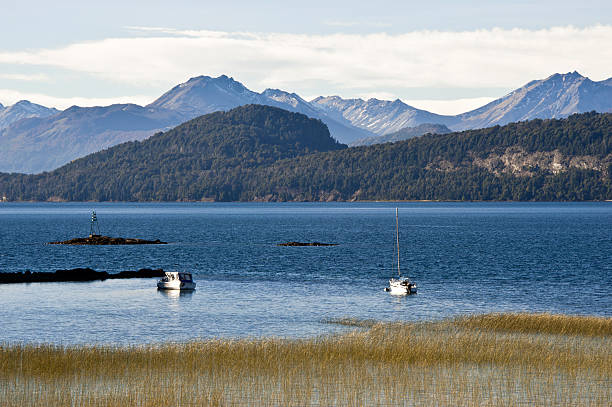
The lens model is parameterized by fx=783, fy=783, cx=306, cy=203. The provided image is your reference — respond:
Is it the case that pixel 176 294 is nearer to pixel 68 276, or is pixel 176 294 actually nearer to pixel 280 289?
pixel 280 289

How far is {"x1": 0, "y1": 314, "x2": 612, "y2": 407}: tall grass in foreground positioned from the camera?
31.4 meters

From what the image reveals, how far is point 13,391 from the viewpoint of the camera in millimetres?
32094

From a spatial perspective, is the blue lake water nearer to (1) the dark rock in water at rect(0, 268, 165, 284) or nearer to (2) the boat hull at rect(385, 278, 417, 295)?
(2) the boat hull at rect(385, 278, 417, 295)

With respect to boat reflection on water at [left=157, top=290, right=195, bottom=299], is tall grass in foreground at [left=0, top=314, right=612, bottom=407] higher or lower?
higher

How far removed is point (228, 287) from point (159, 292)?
24.6ft

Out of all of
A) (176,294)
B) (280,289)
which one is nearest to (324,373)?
(176,294)

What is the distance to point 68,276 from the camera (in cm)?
9019

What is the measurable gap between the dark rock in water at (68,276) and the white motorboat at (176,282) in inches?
540

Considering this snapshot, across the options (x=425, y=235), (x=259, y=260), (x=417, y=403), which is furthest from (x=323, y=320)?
(x=425, y=235)

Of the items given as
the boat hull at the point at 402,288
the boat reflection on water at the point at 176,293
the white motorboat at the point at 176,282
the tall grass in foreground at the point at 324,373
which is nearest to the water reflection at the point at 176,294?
the boat reflection on water at the point at 176,293

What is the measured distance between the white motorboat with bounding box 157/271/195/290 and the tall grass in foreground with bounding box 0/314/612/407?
36.1 meters

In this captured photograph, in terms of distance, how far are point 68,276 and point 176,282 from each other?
1770cm

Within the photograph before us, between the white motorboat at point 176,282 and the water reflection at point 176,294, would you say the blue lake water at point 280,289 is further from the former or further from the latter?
the white motorboat at point 176,282

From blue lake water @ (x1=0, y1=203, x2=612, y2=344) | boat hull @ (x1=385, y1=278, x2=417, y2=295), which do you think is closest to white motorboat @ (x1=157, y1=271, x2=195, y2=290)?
blue lake water @ (x1=0, y1=203, x2=612, y2=344)
